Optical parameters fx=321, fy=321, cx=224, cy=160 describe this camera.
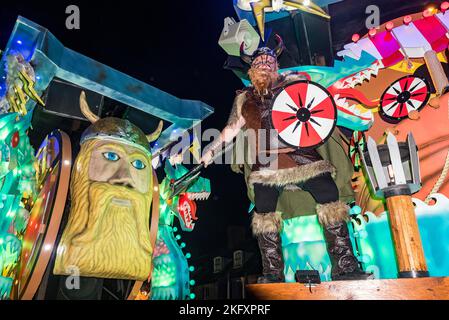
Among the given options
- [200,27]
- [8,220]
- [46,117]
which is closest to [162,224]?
[8,220]

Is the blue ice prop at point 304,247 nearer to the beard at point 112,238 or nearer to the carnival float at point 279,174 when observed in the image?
the carnival float at point 279,174

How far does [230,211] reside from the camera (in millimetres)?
12523

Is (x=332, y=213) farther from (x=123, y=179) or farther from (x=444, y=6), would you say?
(x=444, y=6)

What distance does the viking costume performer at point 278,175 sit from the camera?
2.23 meters

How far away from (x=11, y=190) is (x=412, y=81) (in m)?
4.10

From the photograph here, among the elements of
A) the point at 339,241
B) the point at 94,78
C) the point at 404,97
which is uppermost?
the point at 94,78

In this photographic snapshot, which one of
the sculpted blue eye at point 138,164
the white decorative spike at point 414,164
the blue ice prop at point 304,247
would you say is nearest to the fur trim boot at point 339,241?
the white decorative spike at point 414,164

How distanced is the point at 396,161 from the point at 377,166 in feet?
0.37

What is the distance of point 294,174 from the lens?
246 centimetres

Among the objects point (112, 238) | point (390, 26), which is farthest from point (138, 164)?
point (390, 26)

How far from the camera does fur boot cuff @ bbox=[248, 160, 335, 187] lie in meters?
2.42

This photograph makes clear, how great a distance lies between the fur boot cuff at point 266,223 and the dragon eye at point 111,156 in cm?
126

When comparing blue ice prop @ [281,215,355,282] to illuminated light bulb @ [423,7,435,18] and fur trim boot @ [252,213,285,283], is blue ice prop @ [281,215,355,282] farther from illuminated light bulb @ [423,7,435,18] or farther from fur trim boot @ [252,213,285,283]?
illuminated light bulb @ [423,7,435,18]
